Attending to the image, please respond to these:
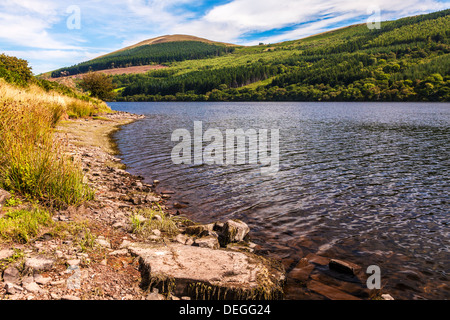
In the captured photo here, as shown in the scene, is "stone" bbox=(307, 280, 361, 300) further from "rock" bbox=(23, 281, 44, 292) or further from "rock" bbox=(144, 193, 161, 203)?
"rock" bbox=(144, 193, 161, 203)

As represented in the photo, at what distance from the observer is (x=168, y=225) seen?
899 centimetres

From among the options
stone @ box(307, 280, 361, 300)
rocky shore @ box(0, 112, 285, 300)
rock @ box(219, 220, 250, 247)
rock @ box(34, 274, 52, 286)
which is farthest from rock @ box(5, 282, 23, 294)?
stone @ box(307, 280, 361, 300)

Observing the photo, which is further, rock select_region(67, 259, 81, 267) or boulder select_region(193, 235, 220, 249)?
boulder select_region(193, 235, 220, 249)

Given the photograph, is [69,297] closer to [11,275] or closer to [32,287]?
[32,287]

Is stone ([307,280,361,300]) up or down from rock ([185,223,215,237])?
down

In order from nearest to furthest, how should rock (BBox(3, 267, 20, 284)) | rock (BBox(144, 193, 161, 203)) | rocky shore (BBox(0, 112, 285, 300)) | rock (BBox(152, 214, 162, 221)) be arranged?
rock (BBox(3, 267, 20, 284)) → rocky shore (BBox(0, 112, 285, 300)) → rock (BBox(152, 214, 162, 221)) → rock (BBox(144, 193, 161, 203))

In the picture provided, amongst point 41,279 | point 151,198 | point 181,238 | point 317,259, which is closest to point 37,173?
point 41,279

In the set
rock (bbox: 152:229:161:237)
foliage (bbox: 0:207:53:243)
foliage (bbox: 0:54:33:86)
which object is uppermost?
foliage (bbox: 0:54:33:86)

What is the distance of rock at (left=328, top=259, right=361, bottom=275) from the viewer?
731 cm

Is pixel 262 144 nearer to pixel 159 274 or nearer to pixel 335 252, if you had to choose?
pixel 335 252

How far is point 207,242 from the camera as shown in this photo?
7973 mm

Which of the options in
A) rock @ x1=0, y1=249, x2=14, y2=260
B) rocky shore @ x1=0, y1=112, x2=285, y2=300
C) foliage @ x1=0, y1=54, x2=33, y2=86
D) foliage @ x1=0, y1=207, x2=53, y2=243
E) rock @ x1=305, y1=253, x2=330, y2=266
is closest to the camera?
rocky shore @ x1=0, y1=112, x2=285, y2=300

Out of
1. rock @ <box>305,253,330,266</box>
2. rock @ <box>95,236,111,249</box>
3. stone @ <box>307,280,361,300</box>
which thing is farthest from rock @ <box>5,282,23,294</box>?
rock @ <box>305,253,330,266</box>

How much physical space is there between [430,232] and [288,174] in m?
8.28
